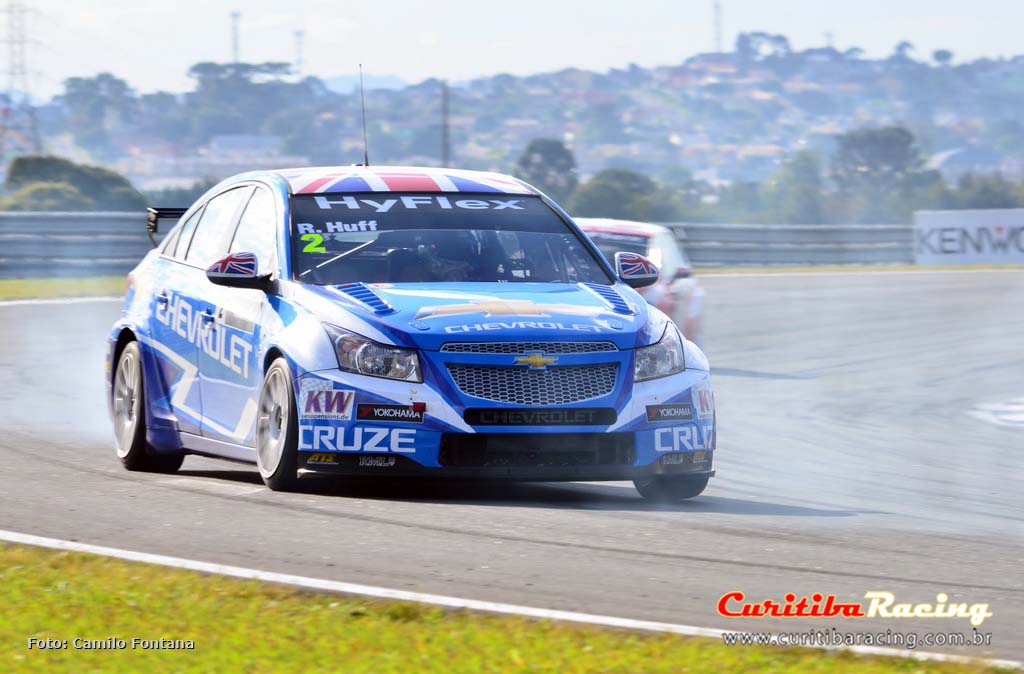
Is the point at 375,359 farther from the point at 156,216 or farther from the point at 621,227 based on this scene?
the point at 621,227

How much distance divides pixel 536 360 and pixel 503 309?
0.33 meters

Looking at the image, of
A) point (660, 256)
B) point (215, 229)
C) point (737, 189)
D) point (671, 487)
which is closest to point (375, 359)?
point (671, 487)

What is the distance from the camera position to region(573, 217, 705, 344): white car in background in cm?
1584

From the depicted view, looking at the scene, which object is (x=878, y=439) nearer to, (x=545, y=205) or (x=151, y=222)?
(x=545, y=205)

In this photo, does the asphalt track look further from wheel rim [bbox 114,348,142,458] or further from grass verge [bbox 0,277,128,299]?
grass verge [bbox 0,277,128,299]

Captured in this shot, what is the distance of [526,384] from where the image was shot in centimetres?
769

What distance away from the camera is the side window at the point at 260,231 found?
865cm

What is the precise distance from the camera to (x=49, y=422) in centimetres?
1174

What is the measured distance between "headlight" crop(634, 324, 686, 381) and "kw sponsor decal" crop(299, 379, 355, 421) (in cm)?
124

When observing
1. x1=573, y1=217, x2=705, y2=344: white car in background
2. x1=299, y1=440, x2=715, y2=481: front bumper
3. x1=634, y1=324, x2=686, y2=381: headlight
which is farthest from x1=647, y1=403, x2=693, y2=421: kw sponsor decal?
x1=573, y1=217, x2=705, y2=344: white car in background

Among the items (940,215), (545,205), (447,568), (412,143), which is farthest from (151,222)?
(412,143)

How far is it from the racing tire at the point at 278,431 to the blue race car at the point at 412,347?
0.4 inches

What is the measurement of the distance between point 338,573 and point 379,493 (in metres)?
2.13

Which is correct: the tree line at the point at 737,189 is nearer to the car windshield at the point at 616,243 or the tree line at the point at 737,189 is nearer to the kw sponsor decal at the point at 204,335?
the car windshield at the point at 616,243
